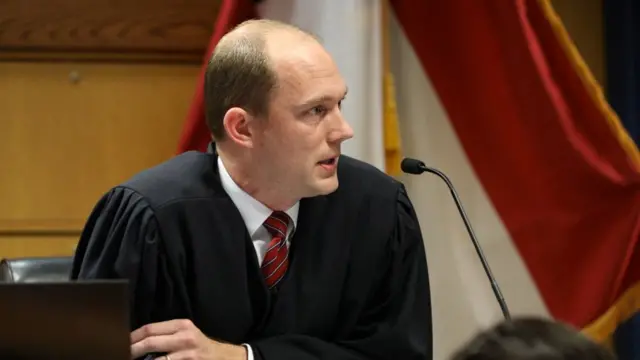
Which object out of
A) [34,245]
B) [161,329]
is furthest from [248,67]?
[34,245]

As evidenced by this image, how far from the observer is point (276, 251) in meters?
1.51

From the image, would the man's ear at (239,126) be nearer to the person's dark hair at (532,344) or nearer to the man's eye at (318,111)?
the man's eye at (318,111)

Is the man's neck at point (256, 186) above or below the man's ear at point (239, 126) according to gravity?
below

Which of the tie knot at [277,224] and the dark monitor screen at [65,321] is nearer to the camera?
the dark monitor screen at [65,321]

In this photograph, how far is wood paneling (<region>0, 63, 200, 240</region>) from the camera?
7.61 feet

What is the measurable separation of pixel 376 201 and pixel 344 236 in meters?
0.08

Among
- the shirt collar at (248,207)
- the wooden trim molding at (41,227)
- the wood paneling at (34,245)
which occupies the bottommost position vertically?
the wood paneling at (34,245)

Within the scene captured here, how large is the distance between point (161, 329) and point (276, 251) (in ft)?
0.76

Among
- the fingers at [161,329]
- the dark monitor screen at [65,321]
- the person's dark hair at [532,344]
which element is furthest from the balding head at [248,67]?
the person's dark hair at [532,344]

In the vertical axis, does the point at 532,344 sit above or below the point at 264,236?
above

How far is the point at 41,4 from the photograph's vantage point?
2.28 metres

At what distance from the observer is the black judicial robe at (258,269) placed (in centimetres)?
144

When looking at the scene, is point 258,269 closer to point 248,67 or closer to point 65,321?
point 248,67

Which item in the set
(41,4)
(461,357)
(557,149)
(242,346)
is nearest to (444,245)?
(557,149)
